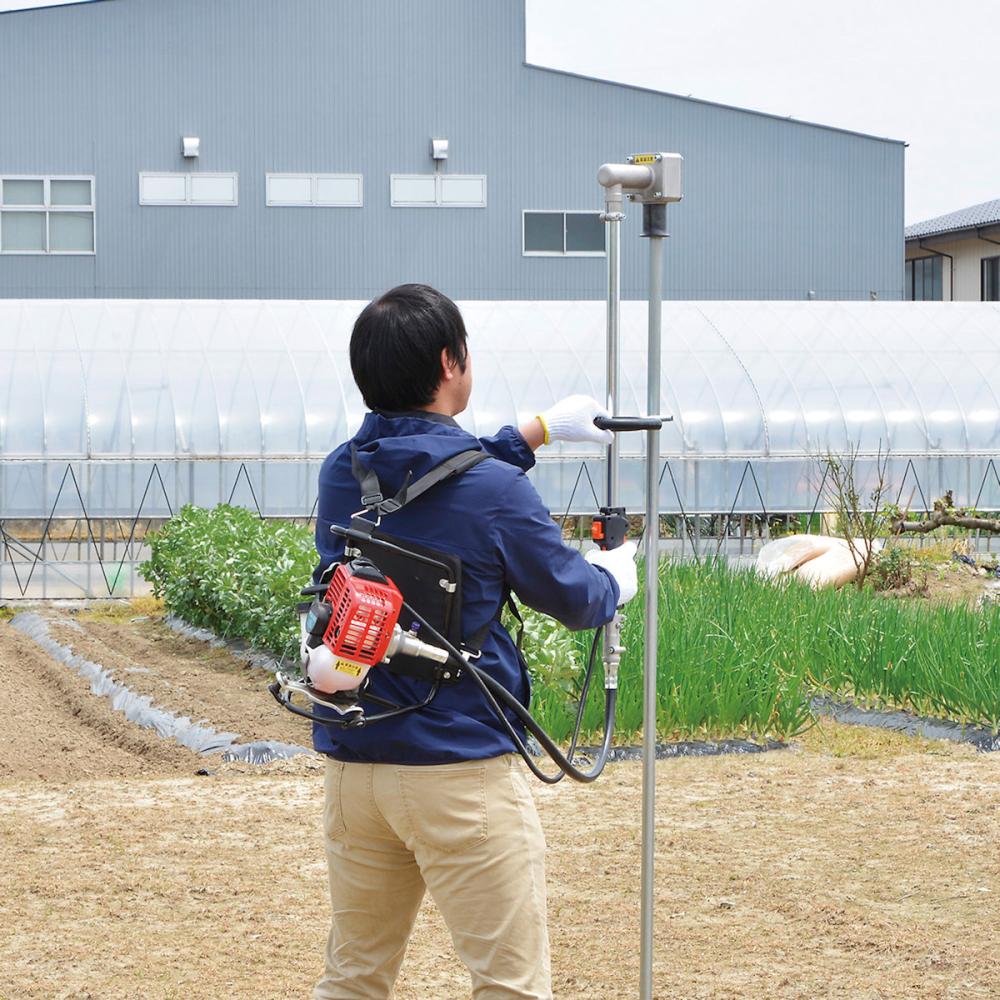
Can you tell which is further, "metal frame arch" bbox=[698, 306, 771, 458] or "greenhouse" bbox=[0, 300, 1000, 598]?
"metal frame arch" bbox=[698, 306, 771, 458]

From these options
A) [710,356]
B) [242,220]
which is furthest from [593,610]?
[242,220]

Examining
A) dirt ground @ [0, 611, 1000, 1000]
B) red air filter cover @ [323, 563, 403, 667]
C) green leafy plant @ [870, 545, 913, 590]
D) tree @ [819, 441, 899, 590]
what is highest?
red air filter cover @ [323, 563, 403, 667]

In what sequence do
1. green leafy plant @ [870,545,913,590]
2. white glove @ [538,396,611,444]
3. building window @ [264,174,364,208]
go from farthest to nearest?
building window @ [264,174,364,208], green leafy plant @ [870,545,913,590], white glove @ [538,396,611,444]

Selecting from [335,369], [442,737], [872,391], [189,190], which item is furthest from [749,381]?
[442,737]

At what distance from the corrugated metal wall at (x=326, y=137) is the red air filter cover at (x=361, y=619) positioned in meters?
19.9

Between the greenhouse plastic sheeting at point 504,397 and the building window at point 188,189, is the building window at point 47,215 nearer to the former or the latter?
the building window at point 188,189

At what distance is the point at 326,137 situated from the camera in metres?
22.1

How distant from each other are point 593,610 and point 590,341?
41.7 ft

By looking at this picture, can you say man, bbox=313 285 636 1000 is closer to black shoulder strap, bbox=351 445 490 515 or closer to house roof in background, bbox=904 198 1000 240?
black shoulder strap, bbox=351 445 490 515

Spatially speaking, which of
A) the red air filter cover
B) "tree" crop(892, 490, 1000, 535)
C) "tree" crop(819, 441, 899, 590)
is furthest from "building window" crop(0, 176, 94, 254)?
the red air filter cover

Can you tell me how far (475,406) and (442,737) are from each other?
38.7 feet

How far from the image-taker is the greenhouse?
13.1m

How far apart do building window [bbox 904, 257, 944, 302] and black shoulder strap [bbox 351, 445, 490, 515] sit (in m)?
30.6

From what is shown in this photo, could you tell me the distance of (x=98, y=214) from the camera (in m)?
21.8
